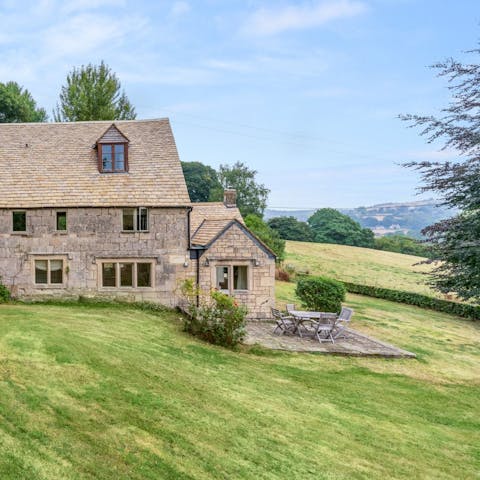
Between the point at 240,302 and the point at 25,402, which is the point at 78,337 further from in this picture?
the point at 240,302

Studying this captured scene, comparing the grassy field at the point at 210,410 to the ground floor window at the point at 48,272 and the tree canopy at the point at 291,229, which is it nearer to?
the ground floor window at the point at 48,272

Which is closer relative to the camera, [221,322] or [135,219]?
[221,322]

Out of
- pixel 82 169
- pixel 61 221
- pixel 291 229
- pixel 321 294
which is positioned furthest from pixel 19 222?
pixel 291 229

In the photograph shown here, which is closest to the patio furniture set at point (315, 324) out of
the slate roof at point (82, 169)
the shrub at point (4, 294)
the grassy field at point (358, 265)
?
the slate roof at point (82, 169)

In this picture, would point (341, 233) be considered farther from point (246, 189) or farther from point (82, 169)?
point (82, 169)

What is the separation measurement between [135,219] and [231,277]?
619 cm

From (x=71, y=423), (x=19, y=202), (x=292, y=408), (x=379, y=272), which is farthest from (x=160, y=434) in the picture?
(x=379, y=272)

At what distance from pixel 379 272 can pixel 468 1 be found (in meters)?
44.6

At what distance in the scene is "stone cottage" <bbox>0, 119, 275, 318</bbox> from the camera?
21203mm

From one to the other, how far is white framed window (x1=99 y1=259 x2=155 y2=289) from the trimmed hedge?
2653cm

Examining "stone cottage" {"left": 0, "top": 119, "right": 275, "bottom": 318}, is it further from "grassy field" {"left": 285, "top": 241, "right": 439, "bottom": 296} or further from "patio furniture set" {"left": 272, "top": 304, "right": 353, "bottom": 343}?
"grassy field" {"left": 285, "top": 241, "right": 439, "bottom": 296}

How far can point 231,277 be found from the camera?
21.9 metres

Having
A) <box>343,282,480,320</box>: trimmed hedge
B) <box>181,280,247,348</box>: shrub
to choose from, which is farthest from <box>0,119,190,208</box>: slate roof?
<box>343,282,480,320</box>: trimmed hedge

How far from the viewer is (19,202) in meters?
21.0
